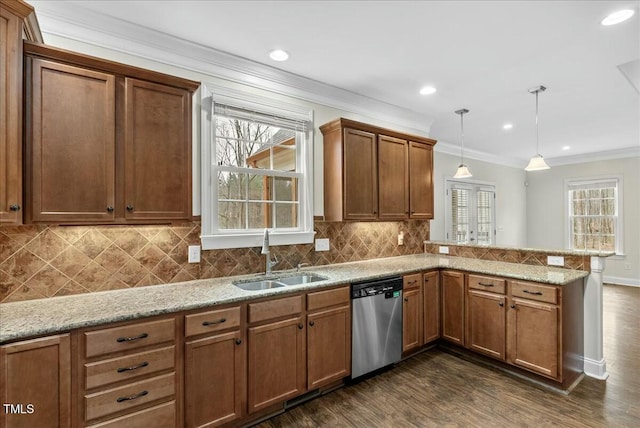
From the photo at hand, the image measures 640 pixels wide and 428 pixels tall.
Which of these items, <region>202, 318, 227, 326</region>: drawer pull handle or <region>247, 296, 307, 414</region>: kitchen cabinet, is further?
<region>247, 296, 307, 414</region>: kitchen cabinet

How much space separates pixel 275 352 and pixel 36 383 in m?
1.31

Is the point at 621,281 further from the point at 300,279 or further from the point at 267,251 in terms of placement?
the point at 267,251

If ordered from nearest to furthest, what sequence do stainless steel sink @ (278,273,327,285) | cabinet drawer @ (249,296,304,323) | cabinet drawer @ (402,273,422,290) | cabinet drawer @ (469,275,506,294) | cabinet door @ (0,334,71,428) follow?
cabinet door @ (0,334,71,428)
cabinet drawer @ (249,296,304,323)
stainless steel sink @ (278,273,327,285)
cabinet drawer @ (469,275,506,294)
cabinet drawer @ (402,273,422,290)

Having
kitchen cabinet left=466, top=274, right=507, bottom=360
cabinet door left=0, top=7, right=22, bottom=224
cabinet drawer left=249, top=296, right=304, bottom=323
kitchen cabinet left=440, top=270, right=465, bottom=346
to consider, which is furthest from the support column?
cabinet door left=0, top=7, right=22, bottom=224

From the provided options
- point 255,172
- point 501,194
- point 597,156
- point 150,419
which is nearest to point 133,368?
point 150,419

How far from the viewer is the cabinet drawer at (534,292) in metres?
2.60

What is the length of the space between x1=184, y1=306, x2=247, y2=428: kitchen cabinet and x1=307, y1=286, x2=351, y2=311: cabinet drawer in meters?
0.58

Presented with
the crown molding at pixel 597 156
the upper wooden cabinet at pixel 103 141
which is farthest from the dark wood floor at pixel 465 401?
the crown molding at pixel 597 156

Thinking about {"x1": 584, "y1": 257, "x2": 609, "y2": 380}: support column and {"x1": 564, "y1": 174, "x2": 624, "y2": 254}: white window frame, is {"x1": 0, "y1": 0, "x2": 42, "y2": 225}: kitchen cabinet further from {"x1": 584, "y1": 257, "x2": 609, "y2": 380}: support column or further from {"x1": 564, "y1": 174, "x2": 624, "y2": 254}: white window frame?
{"x1": 564, "y1": 174, "x2": 624, "y2": 254}: white window frame

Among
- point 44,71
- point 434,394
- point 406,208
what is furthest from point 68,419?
point 406,208

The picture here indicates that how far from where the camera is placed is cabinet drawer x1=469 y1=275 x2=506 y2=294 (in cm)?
293

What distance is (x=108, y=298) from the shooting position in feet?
6.82

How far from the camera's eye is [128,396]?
176 cm

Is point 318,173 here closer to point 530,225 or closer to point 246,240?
point 246,240
